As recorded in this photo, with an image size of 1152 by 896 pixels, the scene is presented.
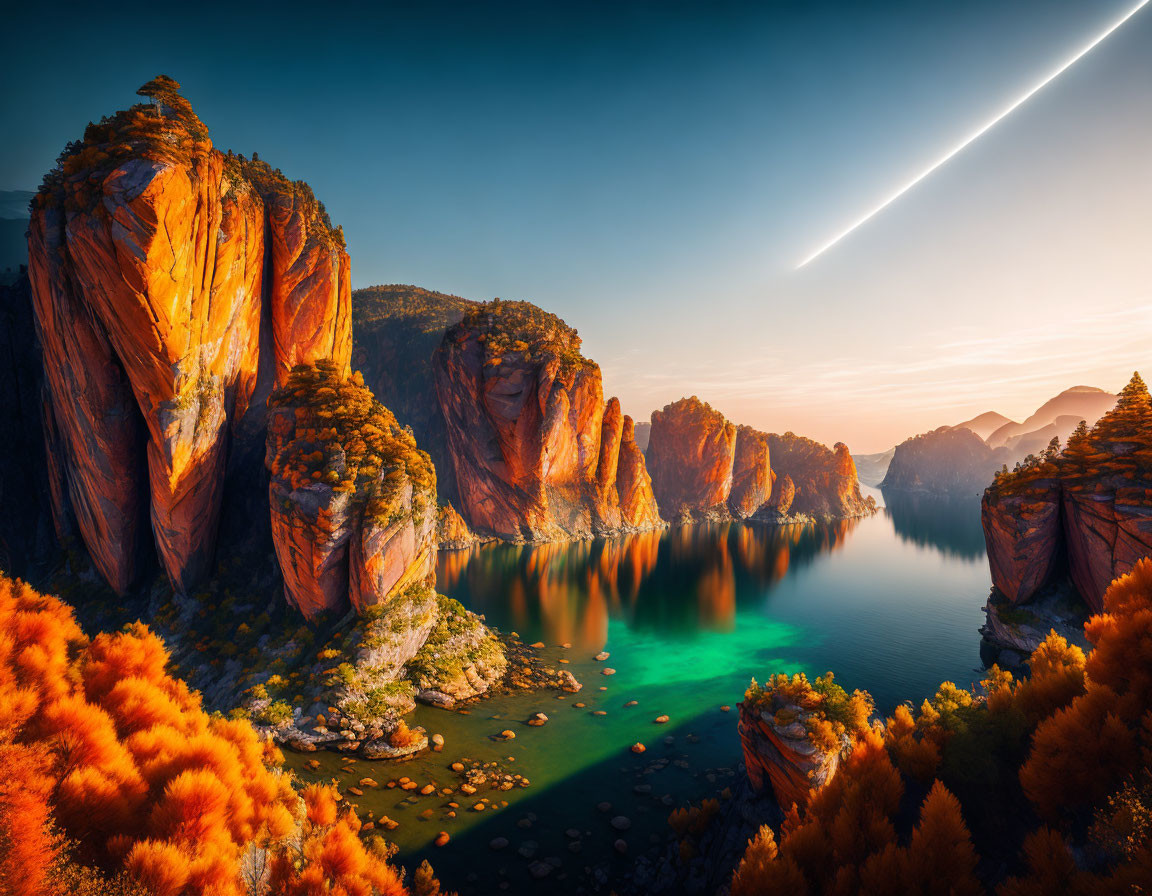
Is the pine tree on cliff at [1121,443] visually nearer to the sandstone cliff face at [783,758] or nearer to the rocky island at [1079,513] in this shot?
the rocky island at [1079,513]

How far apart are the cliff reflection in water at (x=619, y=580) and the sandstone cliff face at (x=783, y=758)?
22.6m

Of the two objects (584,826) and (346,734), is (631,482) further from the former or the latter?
(584,826)

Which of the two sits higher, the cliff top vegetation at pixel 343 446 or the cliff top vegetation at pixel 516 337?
the cliff top vegetation at pixel 516 337

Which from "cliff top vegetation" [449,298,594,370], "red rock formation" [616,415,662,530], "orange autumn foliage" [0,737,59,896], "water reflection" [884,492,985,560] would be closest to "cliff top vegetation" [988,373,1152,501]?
"orange autumn foliage" [0,737,59,896]

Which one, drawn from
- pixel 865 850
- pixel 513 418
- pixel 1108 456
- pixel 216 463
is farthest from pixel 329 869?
pixel 513 418

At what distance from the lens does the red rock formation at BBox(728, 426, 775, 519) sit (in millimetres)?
117250

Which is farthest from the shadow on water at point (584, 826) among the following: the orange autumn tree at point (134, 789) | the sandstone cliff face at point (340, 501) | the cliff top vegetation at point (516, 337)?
the cliff top vegetation at point (516, 337)

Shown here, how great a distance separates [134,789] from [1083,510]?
149 feet

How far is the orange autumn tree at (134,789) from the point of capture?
5172 mm

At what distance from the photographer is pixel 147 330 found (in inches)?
912

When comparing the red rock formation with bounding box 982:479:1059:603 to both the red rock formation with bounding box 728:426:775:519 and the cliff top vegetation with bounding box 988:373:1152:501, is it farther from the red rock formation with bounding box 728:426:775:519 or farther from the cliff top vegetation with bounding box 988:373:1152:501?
the red rock formation with bounding box 728:426:775:519

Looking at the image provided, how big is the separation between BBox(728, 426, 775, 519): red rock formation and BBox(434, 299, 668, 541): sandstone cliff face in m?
51.0

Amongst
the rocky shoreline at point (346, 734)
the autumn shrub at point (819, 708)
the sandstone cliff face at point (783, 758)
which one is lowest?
the rocky shoreline at point (346, 734)

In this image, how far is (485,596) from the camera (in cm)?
4778
